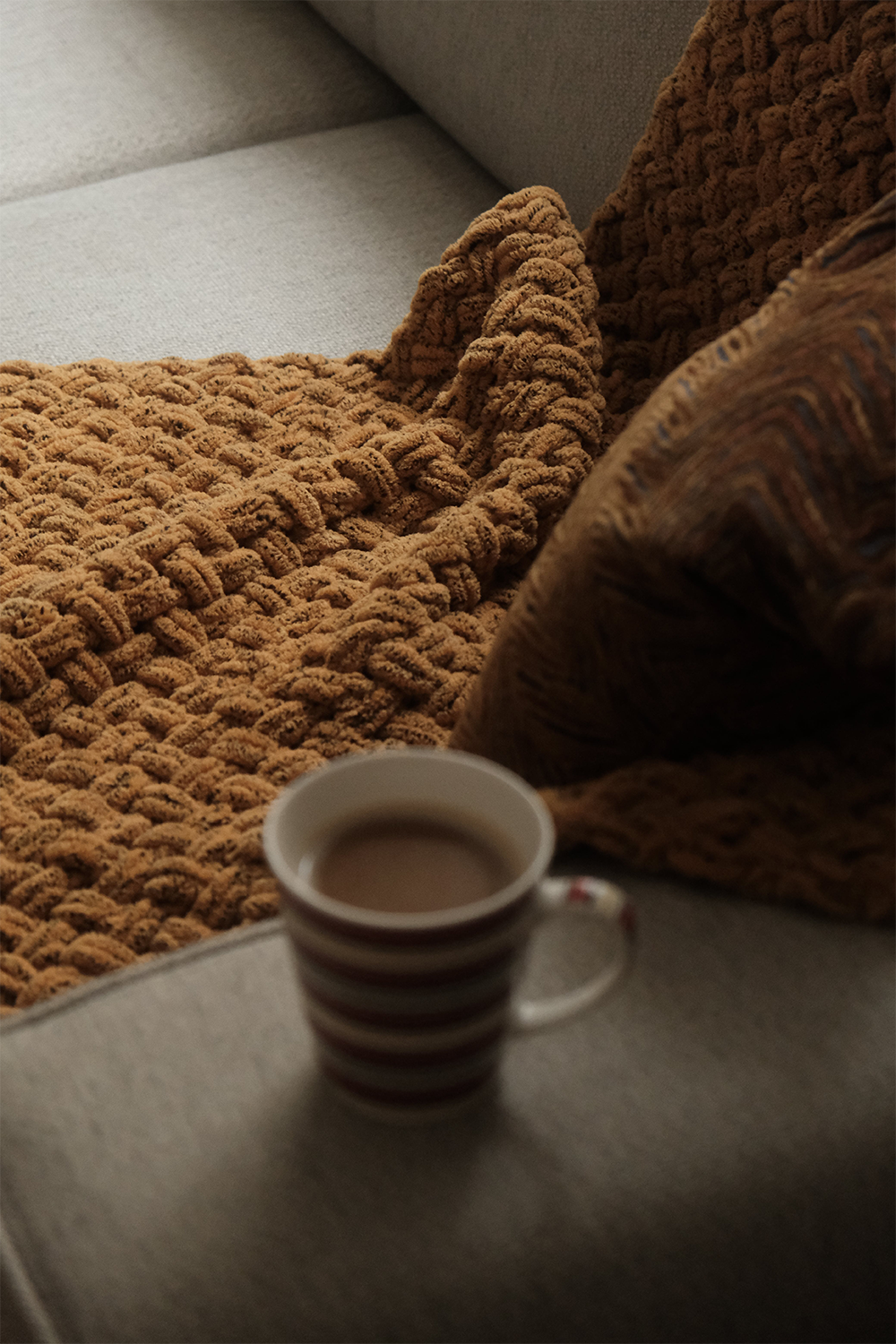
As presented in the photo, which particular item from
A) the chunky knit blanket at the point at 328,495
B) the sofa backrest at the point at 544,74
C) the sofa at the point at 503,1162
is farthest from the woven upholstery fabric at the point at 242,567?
the sofa backrest at the point at 544,74

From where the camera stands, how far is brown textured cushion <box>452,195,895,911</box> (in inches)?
17.1

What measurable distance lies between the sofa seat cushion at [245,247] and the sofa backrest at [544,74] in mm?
67

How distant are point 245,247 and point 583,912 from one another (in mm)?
1005

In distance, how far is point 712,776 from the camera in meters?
0.50

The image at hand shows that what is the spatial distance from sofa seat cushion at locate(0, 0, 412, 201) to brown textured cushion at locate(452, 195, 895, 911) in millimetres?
1073

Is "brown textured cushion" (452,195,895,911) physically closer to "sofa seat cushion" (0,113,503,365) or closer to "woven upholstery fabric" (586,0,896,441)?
"woven upholstery fabric" (586,0,896,441)

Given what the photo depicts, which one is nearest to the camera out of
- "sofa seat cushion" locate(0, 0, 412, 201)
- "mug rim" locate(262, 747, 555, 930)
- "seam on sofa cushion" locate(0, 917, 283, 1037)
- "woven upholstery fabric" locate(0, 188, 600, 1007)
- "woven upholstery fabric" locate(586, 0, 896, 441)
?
"mug rim" locate(262, 747, 555, 930)

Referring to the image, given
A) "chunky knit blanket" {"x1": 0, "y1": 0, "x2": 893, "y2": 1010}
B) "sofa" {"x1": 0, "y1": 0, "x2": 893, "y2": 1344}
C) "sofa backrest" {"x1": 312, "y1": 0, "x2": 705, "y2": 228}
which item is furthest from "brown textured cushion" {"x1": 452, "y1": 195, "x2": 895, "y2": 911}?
"sofa backrest" {"x1": 312, "y1": 0, "x2": 705, "y2": 228}

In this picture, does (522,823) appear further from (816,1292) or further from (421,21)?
(421,21)

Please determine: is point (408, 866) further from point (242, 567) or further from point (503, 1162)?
point (242, 567)

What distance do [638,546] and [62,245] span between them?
0.98m

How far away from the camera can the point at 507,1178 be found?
1.35 feet

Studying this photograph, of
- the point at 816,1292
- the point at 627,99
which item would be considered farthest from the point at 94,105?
the point at 816,1292

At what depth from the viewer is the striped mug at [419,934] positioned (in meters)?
0.36
